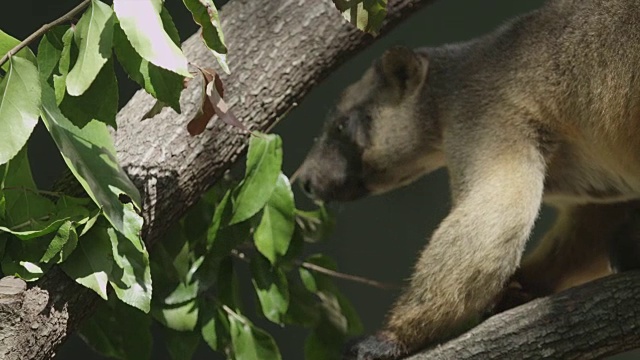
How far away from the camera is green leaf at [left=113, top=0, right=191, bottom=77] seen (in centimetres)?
178

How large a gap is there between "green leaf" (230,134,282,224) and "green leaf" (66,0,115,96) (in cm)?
90

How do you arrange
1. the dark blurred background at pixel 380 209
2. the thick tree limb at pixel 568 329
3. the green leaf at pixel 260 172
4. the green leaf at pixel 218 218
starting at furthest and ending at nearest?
the dark blurred background at pixel 380 209
the green leaf at pixel 218 218
the green leaf at pixel 260 172
the thick tree limb at pixel 568 329

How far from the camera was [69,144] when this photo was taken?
211 centimetres

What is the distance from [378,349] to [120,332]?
2.92 feet

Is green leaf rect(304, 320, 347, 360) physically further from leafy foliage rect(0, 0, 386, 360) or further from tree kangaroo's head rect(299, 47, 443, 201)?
tree kangaroo's head rect(299, 47, 443, 201)

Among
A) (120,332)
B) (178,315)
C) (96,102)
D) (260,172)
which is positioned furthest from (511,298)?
(96,102)

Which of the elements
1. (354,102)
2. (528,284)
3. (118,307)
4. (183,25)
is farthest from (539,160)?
(183,25)

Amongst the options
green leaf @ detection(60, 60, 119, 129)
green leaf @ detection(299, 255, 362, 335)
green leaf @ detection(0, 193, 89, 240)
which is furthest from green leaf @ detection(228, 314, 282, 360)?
green leaf @ detection(60, 60, 119, 129)

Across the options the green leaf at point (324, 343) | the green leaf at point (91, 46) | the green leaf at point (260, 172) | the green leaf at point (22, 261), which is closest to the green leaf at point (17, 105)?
the green leaf at point (91, 46)

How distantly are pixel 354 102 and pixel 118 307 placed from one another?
3.48 feet

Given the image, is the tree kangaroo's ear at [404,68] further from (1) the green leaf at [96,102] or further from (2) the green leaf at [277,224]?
(1) the green leaf at [96,102]

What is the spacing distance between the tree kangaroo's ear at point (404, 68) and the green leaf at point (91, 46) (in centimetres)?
144

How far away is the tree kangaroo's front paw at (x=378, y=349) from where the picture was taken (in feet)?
8.61

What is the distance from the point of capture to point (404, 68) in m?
3.21
